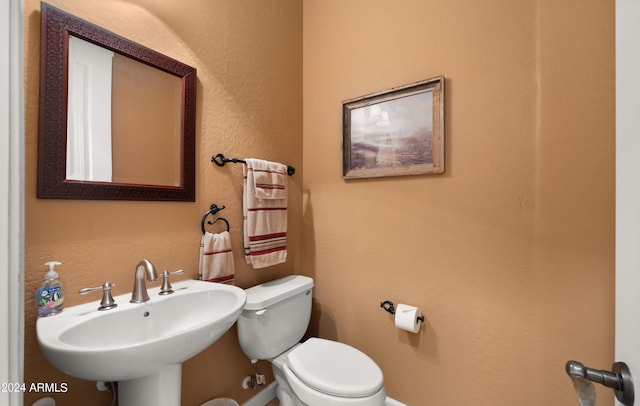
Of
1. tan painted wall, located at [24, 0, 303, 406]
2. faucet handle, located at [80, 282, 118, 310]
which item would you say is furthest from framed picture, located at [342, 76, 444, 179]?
faucet handle, located at [80, 282, 118, 310]

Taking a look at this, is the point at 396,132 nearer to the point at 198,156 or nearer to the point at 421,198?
the point at 421,198

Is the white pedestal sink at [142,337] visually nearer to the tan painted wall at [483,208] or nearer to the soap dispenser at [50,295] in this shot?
the soap dispenser at [50,295]

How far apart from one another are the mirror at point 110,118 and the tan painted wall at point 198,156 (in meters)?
0.04

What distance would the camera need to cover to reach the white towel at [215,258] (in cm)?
128

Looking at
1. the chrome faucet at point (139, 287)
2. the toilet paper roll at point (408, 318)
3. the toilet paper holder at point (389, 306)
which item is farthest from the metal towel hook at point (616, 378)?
the chrome faucet at point (139, 287)

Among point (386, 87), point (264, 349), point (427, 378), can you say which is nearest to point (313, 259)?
point (264, 349)

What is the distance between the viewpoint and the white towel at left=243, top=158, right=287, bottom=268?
4.74 ft

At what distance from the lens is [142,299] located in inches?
39.4

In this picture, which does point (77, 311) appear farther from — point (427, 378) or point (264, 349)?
point (427, 378)

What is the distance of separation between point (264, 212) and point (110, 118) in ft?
2.53

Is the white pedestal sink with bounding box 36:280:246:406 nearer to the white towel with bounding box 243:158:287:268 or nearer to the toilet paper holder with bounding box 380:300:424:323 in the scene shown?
the white towel with bounding box 243:158:287:268

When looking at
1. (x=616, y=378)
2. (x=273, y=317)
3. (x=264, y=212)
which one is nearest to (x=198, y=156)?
(x=264, y=212)

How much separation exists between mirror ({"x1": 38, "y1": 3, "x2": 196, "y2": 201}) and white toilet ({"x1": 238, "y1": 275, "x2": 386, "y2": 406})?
66cm

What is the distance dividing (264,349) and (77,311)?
793 millimetres
